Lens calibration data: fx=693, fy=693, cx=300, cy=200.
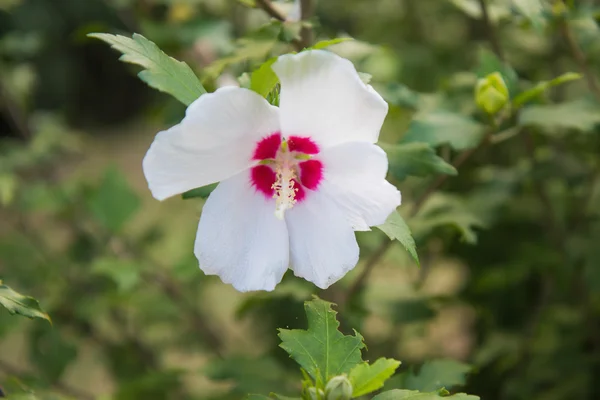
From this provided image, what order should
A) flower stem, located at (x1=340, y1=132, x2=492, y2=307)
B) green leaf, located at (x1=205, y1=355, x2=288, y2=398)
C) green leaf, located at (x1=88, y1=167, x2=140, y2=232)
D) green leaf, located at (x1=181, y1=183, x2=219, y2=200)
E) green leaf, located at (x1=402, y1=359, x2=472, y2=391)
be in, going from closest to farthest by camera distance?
green leaf, located at (x1=181, y1=183, x2=219, y2=200)
green leaf, located at (x1=402, y1=359, x2=472, y2=391)
flower stem, located at (x1=340, y1=132, x2=492, y2=307)
green leaf, located at (x1=205, y1=355, x2=288, y2=398)
green leaf, located at (x1=88, y1=167, x2=140, y2=232)

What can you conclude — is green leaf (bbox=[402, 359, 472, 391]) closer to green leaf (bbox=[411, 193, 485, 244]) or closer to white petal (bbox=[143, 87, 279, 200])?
green leaf (bbox=[411, 193, 485, 244])

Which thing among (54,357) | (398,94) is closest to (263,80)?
(398,94)

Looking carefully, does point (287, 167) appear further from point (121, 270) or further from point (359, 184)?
point (121, 270)

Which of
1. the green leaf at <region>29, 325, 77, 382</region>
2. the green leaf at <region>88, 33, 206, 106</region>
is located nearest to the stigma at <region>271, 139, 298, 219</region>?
the green leaf at <region>88, 33, 206, 106</region>

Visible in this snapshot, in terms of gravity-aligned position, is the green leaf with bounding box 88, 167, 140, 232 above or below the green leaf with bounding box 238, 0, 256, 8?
below

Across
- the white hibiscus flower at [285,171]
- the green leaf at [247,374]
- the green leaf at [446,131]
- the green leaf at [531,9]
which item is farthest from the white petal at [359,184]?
the green leaf at [247,374]

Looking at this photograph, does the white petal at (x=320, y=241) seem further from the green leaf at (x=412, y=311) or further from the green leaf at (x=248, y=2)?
the green leaf at (x=412, y=311)
